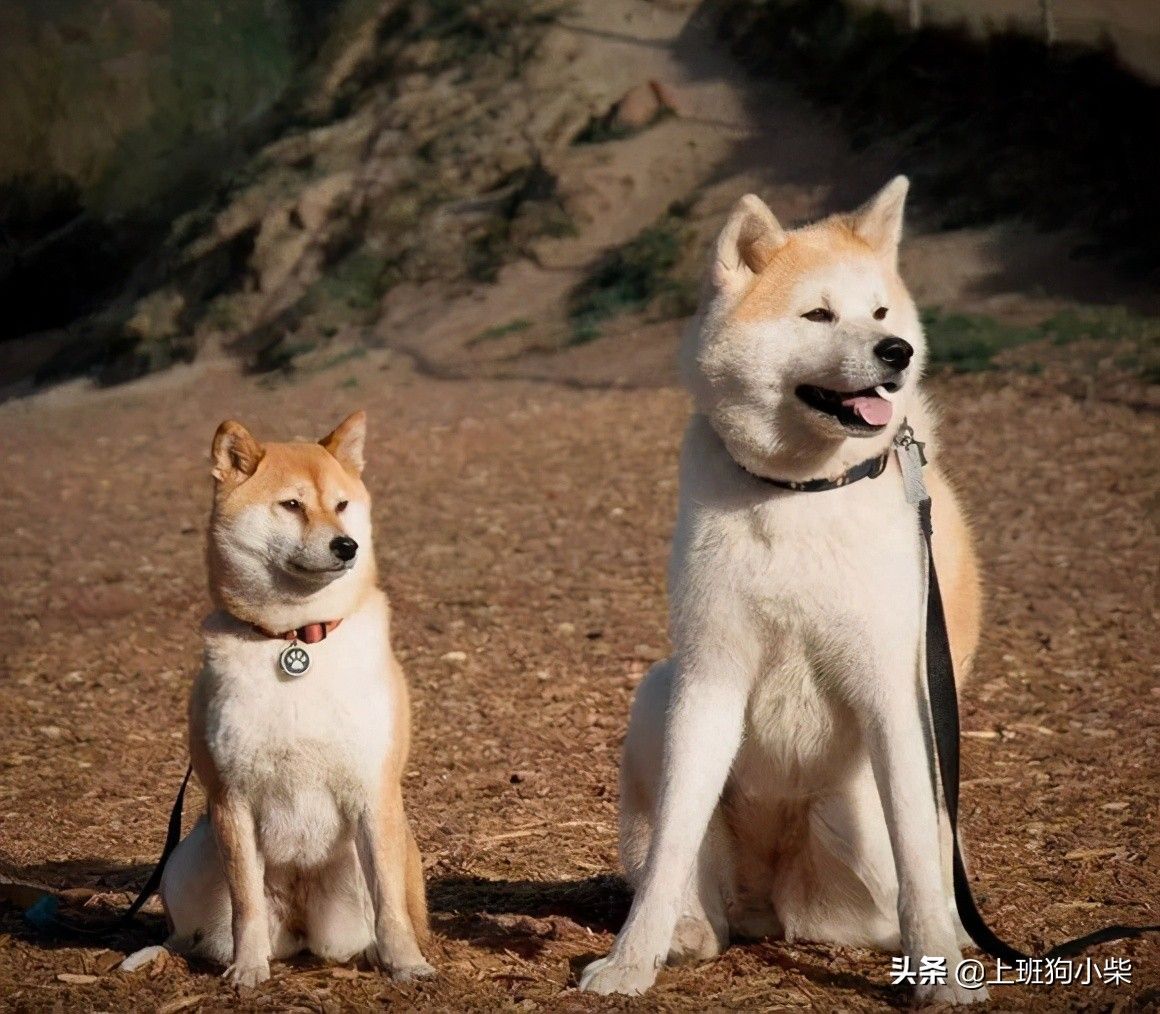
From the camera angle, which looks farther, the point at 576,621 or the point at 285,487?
the point at 576,621

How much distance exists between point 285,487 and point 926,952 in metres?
1.76

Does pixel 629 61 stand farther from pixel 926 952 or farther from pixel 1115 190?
pixel 926 952

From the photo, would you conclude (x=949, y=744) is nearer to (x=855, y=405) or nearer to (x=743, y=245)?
(x=855, y=405)

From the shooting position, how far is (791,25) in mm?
18422

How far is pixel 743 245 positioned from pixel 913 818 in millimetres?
1301

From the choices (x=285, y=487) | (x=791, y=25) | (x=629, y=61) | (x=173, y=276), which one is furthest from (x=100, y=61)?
(x=285, y=487)

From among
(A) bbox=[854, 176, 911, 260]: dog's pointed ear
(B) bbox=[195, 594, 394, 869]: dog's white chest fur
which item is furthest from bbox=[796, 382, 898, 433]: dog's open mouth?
(B) bbox=[195, 594, 394, 869]: dog's white chest fur

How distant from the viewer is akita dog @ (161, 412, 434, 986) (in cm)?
328

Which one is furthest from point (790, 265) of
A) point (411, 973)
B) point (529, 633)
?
point (529, 633)

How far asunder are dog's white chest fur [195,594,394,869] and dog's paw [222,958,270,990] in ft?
0.76

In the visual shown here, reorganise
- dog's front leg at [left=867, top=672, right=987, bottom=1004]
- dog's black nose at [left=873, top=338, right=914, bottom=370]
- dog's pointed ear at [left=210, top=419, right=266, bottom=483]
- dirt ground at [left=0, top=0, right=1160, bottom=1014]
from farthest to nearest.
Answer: dirt ground at [left=0, top=0, right=1160, bottom=1014]
dog's pointed ear at [left=210, top=419, right=266, bottom=483]
dog's front leg at [left=867, top=672, right=987, bottom=1004]
dog's black nose at [left=873, top=338, right=914, bottom=370]

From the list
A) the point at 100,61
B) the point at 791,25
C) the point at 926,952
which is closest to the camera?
the point at 926,952

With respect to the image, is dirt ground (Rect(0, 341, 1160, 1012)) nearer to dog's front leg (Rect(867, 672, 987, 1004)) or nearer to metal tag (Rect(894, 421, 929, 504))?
dog's front leg (Rect(867, 672, 987, 1004))

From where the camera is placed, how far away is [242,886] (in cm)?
330
